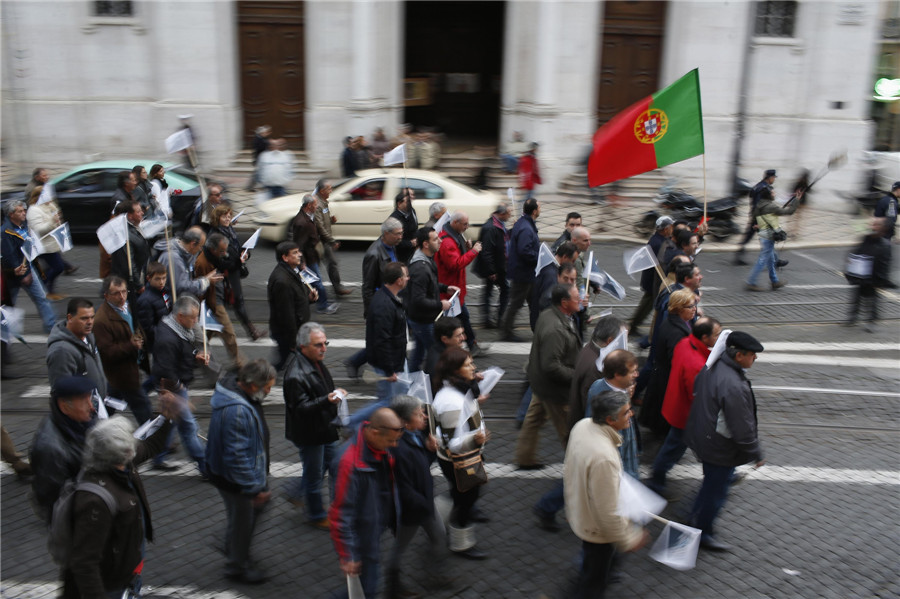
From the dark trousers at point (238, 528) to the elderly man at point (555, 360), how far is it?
2.34 meters

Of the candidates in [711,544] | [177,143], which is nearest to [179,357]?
[711,544]

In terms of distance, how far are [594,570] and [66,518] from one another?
9.72 feet

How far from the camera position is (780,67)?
1978 centimetres

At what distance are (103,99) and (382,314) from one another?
15517 millimetres

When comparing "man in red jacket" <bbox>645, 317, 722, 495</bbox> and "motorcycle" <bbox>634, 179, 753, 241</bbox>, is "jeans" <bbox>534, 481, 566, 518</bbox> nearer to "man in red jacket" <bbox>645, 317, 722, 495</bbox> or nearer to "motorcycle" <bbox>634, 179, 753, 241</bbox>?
"man in red jacket" <bbox>645, 317, 722, 495</bbox>

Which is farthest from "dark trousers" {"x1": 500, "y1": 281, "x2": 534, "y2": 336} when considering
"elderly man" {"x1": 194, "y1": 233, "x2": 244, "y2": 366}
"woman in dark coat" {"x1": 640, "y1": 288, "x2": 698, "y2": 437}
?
"elderly man" {"x1": 194, "y1": 233, "x2": 244, "y2": 366}

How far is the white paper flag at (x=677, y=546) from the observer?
5.14m

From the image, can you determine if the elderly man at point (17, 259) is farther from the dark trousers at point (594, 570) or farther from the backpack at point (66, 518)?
the dark trousers at point (594, 570)

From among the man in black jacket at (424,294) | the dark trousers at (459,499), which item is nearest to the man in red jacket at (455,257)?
the man in black jacket at (424,294)

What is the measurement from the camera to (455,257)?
9.30 m

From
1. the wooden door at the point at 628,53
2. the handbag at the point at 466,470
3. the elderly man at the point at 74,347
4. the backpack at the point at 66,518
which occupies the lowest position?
the handbag at the point at 466,470

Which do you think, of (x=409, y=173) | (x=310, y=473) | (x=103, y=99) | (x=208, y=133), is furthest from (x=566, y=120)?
(x=310, y=473)

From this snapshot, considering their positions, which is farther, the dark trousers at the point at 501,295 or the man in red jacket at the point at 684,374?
the dark trousers at the point at 501,295

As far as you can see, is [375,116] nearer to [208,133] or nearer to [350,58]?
[350,58]
